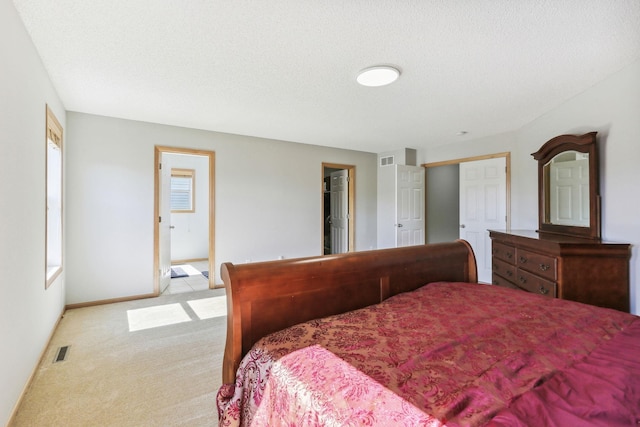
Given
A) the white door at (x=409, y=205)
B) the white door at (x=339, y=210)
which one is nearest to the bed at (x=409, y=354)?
the white door at (x=409, y=205)

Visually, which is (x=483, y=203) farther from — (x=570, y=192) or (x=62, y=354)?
(x=62, y=354)

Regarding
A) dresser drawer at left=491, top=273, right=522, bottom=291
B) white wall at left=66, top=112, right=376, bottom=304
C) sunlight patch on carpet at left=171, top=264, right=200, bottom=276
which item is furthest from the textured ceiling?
sunlight patch on carpet at left=171, top=264, right=200, bottom=276

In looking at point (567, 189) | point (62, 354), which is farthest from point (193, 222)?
point (567, 189)

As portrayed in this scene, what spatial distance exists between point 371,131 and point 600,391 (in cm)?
376

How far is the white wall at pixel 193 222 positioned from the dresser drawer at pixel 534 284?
565 centimetres

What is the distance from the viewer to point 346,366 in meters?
1.01

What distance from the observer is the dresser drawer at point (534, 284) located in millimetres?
2400

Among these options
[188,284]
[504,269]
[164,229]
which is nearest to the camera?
[504,269]

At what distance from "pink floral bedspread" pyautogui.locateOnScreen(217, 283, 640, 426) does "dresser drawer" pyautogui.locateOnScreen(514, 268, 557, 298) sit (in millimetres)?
938

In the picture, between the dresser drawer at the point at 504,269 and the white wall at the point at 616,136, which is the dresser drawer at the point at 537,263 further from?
the white wall at the point at 616,136

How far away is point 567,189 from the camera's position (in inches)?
118

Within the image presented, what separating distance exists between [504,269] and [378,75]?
2400 millimetres

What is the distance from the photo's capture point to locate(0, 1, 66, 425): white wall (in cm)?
156

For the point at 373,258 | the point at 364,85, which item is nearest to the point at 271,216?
the point at 364,85
